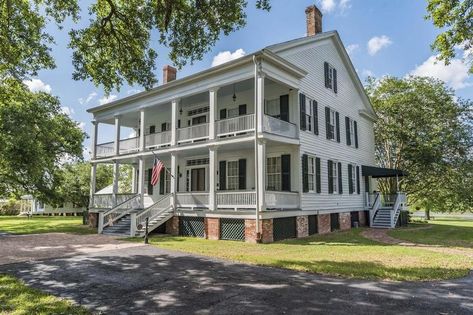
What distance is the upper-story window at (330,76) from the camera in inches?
744

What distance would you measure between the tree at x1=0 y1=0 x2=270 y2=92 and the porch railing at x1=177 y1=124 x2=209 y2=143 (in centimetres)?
330

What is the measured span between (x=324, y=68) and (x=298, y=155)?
258 inches

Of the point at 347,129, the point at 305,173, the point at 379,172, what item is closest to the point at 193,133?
the point at 305,173

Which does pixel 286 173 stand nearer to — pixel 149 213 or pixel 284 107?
pixel 284 107

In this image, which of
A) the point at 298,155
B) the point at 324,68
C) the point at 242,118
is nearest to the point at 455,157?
the point at 324,68

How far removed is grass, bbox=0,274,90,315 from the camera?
501 centimetres

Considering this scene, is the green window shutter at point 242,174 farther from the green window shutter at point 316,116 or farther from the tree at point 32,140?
the tree at point 32,140

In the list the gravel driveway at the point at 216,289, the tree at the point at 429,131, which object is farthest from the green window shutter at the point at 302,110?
the tree at the point at 429,131

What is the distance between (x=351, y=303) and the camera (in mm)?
5289

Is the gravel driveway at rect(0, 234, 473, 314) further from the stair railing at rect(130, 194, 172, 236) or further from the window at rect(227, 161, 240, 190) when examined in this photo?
the window at rect(227, 161, 240, 190)

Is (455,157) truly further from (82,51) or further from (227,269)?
(82,51)

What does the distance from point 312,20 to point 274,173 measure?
376 inches

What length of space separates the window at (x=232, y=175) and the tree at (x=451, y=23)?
10.1 m

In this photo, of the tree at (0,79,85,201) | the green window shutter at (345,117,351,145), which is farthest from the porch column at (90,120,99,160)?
the green window shutter at (345,117,351,145)
